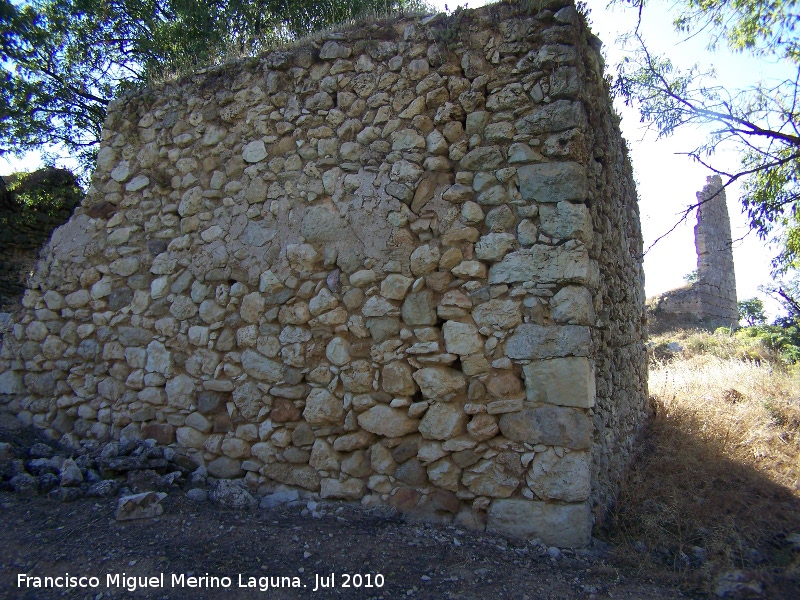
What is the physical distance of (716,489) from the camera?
13.0 feet

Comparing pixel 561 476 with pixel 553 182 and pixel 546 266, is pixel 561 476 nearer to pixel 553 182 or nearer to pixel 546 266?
pixel 546 266

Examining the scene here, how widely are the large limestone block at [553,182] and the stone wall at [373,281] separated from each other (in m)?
0.01

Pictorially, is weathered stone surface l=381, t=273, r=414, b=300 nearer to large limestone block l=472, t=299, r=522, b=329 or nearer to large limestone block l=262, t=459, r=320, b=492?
large limestone block l=472, t=299, r=522, b=329

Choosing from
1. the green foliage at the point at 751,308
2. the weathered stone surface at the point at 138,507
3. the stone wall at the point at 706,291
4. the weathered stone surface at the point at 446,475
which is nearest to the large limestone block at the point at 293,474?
the weathered stone surface at the point at 138,507

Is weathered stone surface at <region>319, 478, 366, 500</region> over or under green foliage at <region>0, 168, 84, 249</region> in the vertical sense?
under

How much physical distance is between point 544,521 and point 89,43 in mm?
9619

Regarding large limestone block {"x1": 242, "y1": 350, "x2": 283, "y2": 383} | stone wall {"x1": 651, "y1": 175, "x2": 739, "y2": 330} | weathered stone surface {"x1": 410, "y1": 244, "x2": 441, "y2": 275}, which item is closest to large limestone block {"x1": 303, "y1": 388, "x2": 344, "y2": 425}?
large limestone block {"x1": 242, "y1": 350, "x2": 283, "y2": 383}

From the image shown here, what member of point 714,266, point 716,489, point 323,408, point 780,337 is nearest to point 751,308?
point 714,266

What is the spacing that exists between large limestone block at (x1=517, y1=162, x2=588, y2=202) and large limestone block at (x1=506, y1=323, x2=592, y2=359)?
2.51ft

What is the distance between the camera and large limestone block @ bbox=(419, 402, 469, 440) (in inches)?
137

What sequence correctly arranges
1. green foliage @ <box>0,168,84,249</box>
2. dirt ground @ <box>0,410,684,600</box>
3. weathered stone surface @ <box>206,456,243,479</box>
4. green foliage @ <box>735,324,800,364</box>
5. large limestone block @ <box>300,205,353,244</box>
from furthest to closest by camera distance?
green foliage @ <box>735,324,800,364</box> → green foliage @ <box>0,168,84,249</box> → weathered stone surface @ <box>206,456,243,479</box> → large limestone block @ <box>300,205,353,244</box> → dirt ground @ <box>0,410,684,600</box>

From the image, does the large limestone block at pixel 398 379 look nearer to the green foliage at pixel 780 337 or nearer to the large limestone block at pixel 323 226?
the large limestone block at pixel 323 226

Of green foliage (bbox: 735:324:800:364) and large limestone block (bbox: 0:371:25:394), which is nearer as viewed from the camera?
large limestone block (bbox: 0:371:25:394)

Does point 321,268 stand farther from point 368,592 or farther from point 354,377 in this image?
point 368,592
